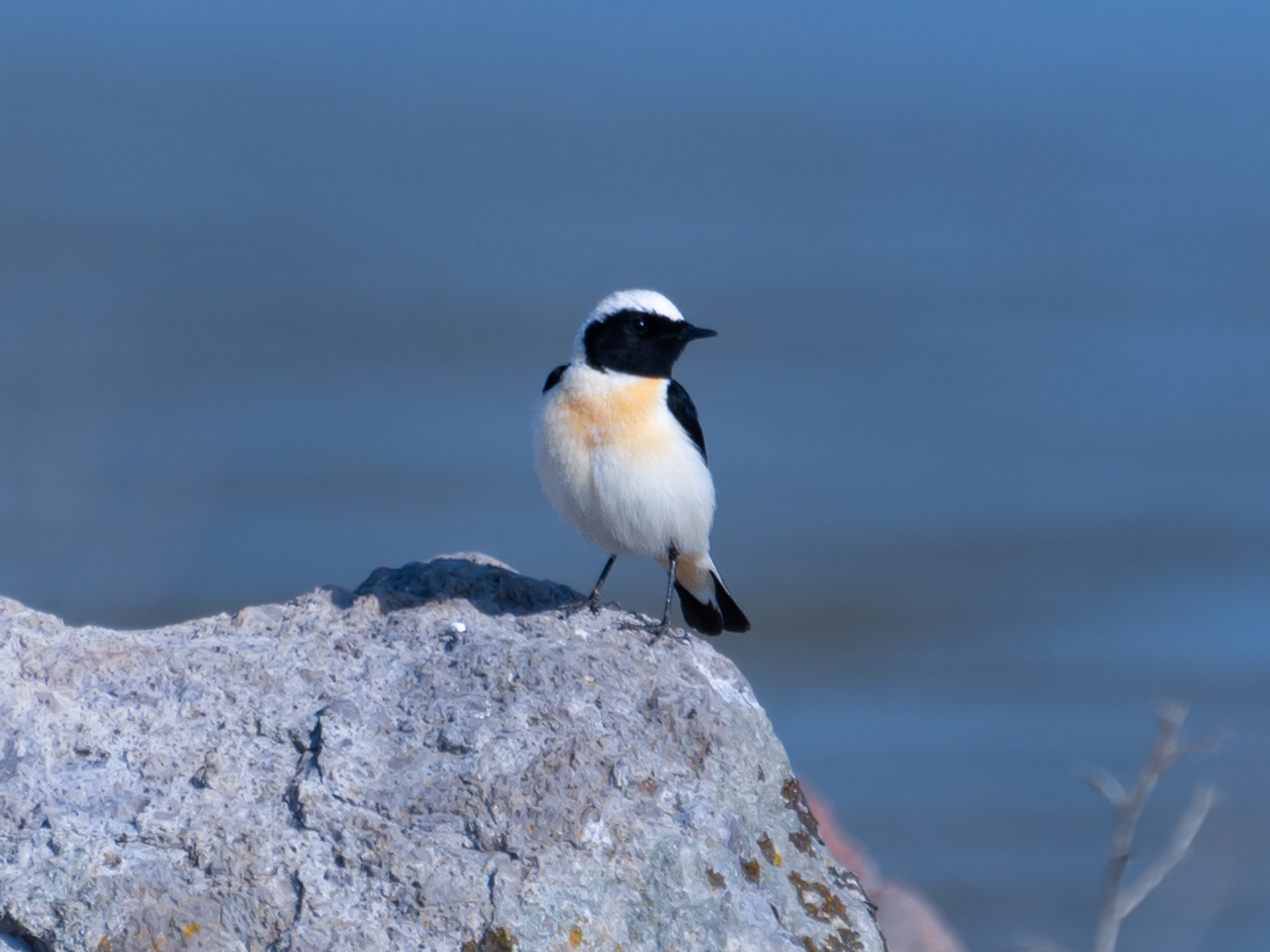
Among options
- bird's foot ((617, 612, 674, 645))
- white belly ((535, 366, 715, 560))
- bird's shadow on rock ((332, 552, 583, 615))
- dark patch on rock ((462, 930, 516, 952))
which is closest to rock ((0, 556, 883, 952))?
dark patch on rock ((462, 930, 516, 952))

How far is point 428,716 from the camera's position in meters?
3.89

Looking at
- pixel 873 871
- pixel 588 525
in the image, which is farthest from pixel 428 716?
pixel 873 871

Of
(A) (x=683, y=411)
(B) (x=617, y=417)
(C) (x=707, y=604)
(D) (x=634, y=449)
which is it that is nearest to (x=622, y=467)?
(D) (x=634, y=449)

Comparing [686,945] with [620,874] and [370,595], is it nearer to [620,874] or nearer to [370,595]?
[620,874]

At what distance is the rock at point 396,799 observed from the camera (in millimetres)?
3334

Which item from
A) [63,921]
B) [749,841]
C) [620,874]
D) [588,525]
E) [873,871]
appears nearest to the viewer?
[63,921]

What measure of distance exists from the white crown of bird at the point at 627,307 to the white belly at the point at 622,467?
0.17 meters

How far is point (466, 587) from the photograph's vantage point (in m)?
5.02

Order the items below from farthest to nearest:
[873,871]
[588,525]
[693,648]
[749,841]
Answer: [873,871] → [588,525] → [693,648] → [749,841]

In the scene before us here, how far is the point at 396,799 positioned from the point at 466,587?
4.79 feet

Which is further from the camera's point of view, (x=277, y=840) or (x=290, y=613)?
(x=290, y=613)

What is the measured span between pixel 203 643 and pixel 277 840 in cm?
103

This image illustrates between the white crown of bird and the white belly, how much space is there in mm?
167

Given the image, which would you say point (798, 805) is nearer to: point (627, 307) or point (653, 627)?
point (653, 627)
